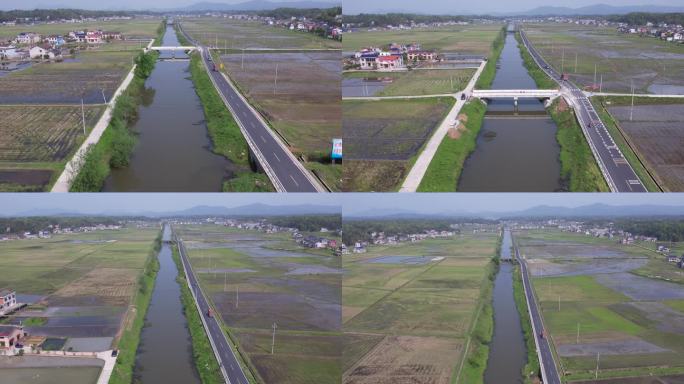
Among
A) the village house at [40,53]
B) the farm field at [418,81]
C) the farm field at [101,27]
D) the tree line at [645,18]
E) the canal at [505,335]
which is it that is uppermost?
the tree line at [645,18]

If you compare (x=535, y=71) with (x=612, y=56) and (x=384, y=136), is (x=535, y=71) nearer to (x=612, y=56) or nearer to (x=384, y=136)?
(x=612, y=56)

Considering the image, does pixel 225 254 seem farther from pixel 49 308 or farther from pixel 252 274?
pixel 49 308

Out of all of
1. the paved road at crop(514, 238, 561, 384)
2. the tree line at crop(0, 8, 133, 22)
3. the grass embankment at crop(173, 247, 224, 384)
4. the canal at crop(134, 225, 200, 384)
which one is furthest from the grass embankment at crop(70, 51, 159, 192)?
the paved road at crop(514, 238, 561, 384)

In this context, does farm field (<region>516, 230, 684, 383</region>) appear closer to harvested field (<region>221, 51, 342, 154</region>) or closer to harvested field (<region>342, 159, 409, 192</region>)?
harvested field (<region>342, 159, 409, 192</region>)

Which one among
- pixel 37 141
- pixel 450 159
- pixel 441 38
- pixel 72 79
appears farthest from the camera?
pixel 72 79

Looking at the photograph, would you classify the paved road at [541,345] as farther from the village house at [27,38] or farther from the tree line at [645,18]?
the village house at [27,38]

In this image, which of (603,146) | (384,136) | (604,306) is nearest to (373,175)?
(384,136)

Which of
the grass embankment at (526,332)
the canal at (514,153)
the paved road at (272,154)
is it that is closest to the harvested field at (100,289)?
the paved road at (272,154)
